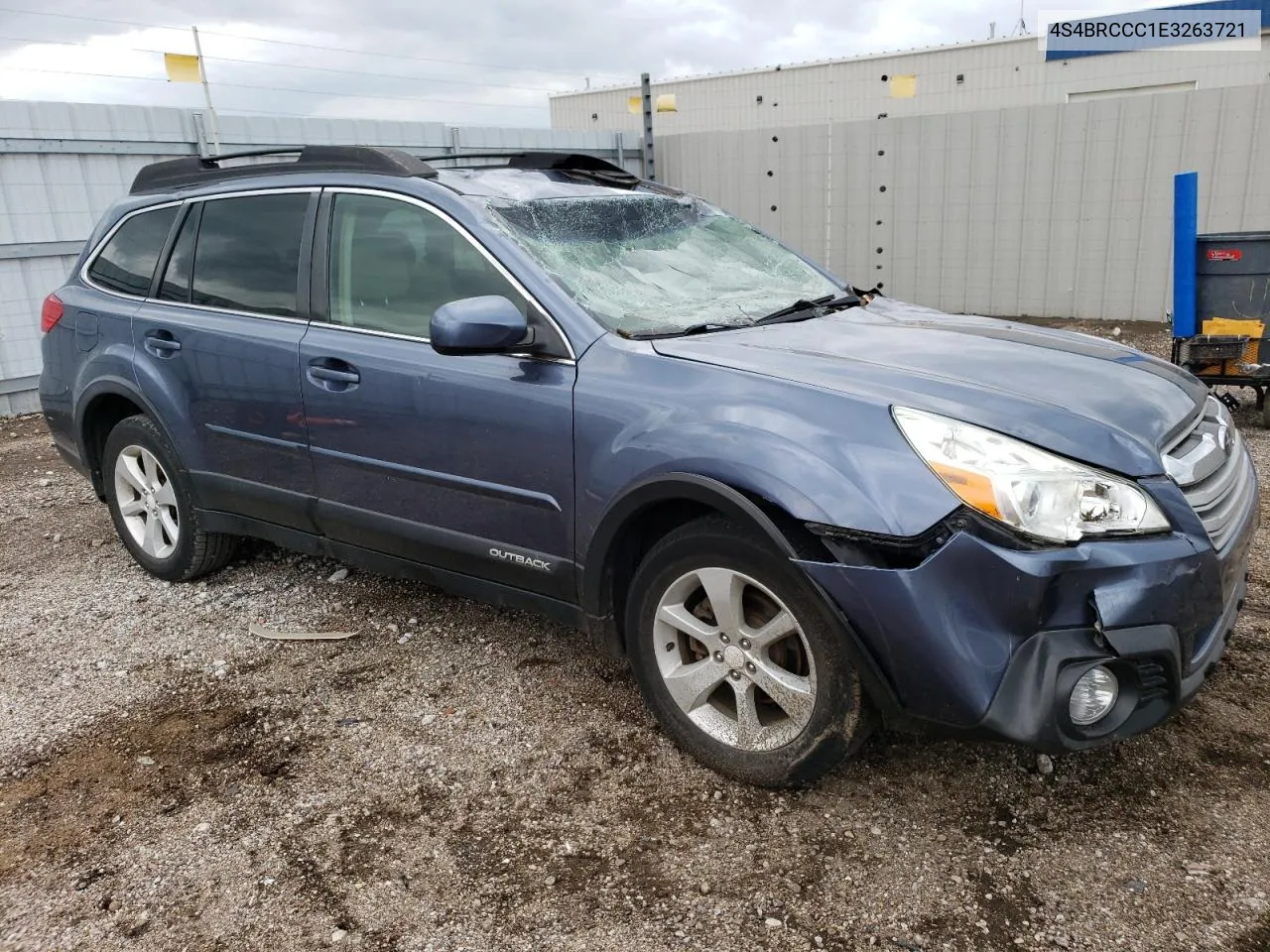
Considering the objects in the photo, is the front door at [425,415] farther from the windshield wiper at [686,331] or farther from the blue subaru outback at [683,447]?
the windshield wiper at [686,331]

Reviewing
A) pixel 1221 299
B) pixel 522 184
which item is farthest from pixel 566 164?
pixel 1221 299

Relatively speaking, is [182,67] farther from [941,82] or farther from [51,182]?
[941,82]

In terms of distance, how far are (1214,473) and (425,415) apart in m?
2.25

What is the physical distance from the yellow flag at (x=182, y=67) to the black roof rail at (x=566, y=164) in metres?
5.93

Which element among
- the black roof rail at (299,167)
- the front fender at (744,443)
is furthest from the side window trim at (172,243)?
the front fender at (744,443)

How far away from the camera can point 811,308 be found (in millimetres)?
3295

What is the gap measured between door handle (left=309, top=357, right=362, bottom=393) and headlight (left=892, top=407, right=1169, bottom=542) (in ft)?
6.24

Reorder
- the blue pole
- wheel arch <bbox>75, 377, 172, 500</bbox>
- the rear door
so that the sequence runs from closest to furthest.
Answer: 1. the rear door
2. wheel arch <bbox>75, 377, 172, 500</bbox>
3. the blue pole

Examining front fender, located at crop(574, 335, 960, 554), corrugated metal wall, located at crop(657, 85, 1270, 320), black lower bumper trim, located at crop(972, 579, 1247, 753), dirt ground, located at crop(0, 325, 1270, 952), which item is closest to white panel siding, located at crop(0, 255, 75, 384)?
dirt ground, located at crop(0, 325, 1270, 952)

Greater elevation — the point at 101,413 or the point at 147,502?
the point at 101,413

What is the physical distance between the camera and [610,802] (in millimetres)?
2631

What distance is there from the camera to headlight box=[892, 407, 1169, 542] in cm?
209

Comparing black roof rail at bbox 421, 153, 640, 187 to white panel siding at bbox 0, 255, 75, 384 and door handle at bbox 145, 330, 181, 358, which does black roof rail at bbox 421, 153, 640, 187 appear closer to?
door handle at bbox 145, 330, 181, 358

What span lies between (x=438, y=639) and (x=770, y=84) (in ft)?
72.8
